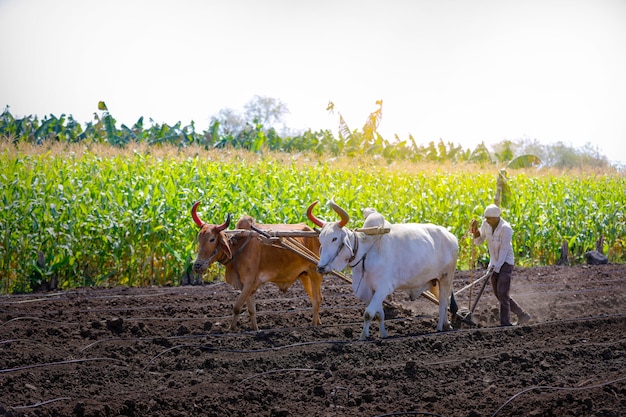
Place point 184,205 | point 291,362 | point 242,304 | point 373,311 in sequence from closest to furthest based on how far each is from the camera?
1. point 291,362
2. point 373,311
3. point 242,304
4. point 184,205

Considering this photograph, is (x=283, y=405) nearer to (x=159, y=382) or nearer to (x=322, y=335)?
(x=159, y=382)

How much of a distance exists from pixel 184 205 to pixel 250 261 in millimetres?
5560

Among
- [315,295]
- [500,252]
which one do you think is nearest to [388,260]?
[315,295]

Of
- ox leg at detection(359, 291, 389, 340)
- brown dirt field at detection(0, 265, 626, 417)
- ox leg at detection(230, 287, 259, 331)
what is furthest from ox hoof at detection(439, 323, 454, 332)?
ox leg at detection(230, 287, 259, 331)

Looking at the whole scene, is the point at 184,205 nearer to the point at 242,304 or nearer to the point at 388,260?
the point at 242,304

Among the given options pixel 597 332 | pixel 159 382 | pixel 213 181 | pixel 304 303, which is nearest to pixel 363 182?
pixel 213 181

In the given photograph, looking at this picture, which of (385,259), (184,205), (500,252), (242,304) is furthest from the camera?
(184,205)

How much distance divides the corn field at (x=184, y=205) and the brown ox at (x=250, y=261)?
8.64ft

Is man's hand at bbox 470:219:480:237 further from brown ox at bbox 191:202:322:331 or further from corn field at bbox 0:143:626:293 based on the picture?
brown ox at bbox 191:202:322:331

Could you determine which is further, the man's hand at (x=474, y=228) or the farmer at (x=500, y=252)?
the man's hand at (x=474, y=228)

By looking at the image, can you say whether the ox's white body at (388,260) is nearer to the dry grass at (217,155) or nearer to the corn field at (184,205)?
the corn field at (184,205)

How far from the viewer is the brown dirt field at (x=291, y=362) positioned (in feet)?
22.5

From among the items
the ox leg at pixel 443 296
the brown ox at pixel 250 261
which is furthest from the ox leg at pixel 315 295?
the ox leg at pixel 443 296

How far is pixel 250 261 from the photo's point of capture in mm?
9688
